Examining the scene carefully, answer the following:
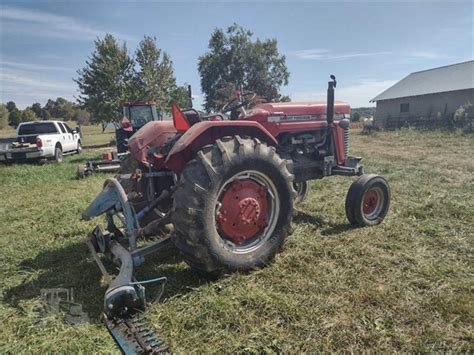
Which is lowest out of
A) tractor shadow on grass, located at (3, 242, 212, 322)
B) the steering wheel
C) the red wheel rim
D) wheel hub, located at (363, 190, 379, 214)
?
tractor shadow on grass, located at (3, 242, 212, 322)

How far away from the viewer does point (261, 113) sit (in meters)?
3.97

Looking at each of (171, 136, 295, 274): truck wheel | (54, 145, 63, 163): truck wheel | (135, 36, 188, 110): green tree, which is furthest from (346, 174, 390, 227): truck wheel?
(135, 36, 188, 110): green tree

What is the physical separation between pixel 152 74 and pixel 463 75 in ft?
73.8

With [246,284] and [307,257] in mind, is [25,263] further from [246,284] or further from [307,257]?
[307,257]

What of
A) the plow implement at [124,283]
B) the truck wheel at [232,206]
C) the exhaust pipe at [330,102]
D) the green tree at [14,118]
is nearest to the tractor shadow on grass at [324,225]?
the truck wheel at [232,206]

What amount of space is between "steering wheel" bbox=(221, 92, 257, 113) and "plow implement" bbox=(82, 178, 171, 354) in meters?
1.40

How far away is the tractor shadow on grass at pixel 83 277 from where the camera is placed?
285cm

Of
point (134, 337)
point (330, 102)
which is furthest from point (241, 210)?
point (330, 102)

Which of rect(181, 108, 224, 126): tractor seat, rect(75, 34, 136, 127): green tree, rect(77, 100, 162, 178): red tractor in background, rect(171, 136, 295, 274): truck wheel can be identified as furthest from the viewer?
rect(75, 34, 136, 127): green tree

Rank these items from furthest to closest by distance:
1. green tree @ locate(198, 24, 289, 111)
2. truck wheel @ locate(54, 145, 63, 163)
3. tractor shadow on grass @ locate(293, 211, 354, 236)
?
green tree @ locate(198, 24, 289, 111) < truck wheel @ locate(54, 145, 63, 163) < tractor shadow on grass @ locate(293, 211, 354, 236)

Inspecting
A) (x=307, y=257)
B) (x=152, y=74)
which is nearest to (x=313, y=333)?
(x=307, y=257)

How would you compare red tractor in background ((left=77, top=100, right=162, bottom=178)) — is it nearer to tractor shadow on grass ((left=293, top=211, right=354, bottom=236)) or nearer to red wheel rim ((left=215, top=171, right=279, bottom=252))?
tractor shadow on grass ((left=293, top=211, right=354, bottom=236))

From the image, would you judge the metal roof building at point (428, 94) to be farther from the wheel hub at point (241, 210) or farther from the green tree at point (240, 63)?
the wheel hub at point (241, 210)

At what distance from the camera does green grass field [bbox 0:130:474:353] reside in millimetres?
2246
